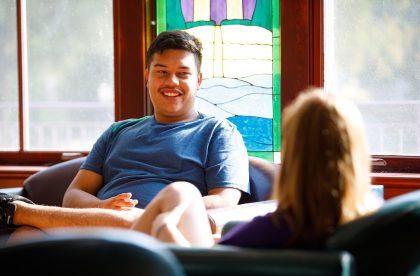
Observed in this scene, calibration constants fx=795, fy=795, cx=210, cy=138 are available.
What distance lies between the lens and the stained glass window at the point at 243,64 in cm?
382

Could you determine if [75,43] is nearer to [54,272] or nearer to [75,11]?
[75,11]

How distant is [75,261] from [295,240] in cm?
54

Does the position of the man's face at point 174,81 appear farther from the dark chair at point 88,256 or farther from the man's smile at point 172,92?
the dark chair at point 88,256

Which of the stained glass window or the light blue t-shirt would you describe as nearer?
the light blue t-shirt

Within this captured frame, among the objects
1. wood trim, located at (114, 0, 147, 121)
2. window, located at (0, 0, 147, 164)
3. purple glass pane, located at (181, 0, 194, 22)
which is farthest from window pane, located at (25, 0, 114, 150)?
purple glass pane, located at (181, 0, 194, 22)

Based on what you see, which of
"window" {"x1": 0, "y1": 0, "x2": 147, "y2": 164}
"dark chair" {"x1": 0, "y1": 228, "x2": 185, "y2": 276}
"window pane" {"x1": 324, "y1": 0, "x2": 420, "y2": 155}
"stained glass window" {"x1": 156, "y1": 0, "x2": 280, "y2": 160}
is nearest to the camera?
"dark chair" {"x1": 0, "y1": 228, "x2": 185, "y2": 276}

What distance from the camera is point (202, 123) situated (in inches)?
134

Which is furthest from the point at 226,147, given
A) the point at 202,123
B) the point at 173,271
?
the point at 173,271

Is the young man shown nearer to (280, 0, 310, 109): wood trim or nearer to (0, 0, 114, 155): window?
(280, 0, 310, 109): wood trim

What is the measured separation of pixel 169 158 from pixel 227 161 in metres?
0.26

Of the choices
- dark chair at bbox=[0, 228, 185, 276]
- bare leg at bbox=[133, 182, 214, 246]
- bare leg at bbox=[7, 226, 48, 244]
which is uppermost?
dark chair at bbox=[0, 228, 185, 276]

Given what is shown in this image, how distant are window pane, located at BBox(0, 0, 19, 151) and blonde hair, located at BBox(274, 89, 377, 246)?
2868mm

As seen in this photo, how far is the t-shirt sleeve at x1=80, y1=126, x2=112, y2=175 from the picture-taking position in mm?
3451

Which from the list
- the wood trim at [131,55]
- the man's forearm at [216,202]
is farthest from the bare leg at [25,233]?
the wood trim at [131,55]
